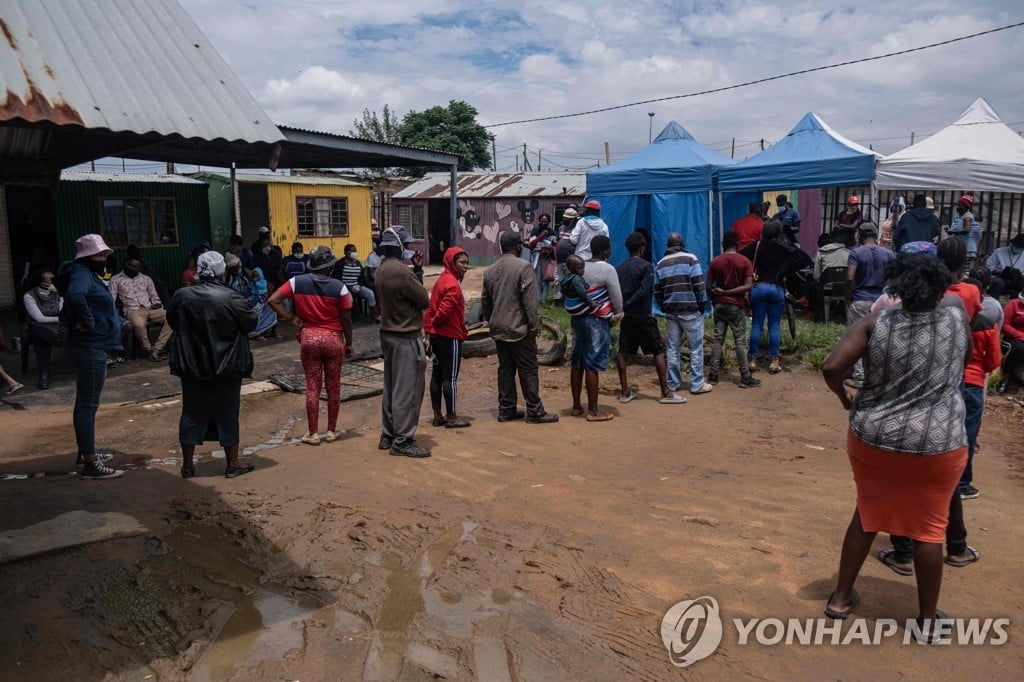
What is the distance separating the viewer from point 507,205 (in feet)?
85.8

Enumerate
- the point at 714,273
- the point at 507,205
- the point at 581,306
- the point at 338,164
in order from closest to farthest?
the point at 581,306, the point at 714,273, the point at 338,164, the point at 507,205

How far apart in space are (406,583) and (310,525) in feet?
3.07

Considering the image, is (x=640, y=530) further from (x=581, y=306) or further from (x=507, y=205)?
(x=507, y=205)

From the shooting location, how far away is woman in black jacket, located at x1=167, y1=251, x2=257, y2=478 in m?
5.31

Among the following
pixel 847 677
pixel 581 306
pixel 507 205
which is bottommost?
pixel 847 677

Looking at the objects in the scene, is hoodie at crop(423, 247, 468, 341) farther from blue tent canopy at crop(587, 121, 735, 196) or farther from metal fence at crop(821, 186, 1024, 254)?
metal fence at crop(821, 186, 1024, 254)

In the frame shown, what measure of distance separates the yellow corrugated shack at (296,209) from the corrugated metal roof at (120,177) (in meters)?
0.79

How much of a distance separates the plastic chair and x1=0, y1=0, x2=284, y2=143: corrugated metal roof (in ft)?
29.0

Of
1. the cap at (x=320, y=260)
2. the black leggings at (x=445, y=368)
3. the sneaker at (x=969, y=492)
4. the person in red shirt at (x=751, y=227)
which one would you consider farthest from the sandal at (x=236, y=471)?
the person in red shirt at (x=751, y=227)

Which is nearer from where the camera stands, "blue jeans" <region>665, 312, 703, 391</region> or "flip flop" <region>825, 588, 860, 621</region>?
"flip flop" <region>825, 588, 860, 621</region>

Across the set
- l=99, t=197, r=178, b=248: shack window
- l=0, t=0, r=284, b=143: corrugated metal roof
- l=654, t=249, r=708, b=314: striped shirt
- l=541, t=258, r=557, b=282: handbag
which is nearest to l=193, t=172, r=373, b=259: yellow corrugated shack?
l=99, t=197, r=178, b=248: shack window

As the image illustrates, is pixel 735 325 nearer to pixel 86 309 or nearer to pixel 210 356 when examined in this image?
pixel 210 356

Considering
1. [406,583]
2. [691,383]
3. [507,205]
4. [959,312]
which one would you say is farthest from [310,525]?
[507,205]

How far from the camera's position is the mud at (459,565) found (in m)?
3.21
